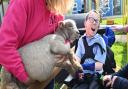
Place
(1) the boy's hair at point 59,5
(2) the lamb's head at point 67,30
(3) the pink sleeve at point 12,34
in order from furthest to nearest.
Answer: (2) the lamb's head at point 67,30 < (1) the boy's hair at point 59,5 < (3) the pink sleeve at point 12,34

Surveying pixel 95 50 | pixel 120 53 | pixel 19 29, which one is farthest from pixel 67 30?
pixel 120 53

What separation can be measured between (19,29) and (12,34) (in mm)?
55

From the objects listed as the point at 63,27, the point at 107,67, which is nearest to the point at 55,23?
the point at 63,27

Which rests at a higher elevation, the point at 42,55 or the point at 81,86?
the point at 42,55

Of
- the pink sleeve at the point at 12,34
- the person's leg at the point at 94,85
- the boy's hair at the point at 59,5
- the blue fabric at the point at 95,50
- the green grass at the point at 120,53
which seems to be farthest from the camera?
the green grass at the point at 120,53

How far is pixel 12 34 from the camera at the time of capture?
2.25 meters

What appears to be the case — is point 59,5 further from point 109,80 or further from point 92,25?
point 92,25

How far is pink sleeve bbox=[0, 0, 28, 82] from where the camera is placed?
2248 mm

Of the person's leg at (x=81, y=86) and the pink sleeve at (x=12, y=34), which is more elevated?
the pink sleeve at (x=12, y=34)

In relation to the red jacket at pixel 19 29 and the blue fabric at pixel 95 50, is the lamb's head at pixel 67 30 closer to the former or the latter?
the red jacket at pixel 19 29

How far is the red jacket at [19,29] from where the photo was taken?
2.25 m

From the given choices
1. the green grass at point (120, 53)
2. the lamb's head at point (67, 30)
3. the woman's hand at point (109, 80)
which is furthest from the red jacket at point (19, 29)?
the green grass at point (120, 53)

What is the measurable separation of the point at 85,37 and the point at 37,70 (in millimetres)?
1436

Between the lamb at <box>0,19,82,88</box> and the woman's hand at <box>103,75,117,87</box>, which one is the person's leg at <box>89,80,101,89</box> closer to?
the woman's hand at <box>103,75,117,87</box>
